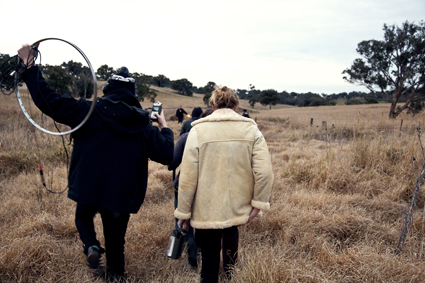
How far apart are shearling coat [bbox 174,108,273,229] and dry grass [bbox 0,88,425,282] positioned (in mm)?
636

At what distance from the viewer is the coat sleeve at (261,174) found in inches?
85.3

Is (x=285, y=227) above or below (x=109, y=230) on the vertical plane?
below

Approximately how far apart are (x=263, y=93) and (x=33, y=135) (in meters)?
Answer: 76.2

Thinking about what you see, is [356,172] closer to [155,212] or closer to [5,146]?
[155,212]

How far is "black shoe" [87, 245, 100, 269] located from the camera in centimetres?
229

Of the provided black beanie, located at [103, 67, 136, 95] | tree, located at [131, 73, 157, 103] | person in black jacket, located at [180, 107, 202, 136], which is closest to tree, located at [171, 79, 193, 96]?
tree, located at [131, 73, 157, 103]

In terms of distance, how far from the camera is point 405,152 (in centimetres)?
597

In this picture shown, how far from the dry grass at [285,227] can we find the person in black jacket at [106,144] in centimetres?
79

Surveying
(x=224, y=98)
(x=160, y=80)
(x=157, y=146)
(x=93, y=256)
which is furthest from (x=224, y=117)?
(x=160, y=80)

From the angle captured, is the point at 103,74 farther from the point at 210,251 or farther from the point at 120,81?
the point at 210,251

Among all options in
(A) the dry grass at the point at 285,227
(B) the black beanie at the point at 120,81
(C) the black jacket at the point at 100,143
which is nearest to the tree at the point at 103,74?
(B) the black beanie at the point at 120,81

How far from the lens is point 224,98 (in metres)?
2.29

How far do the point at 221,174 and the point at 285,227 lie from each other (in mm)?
1809

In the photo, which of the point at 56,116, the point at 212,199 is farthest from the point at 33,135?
the point at 212,199
